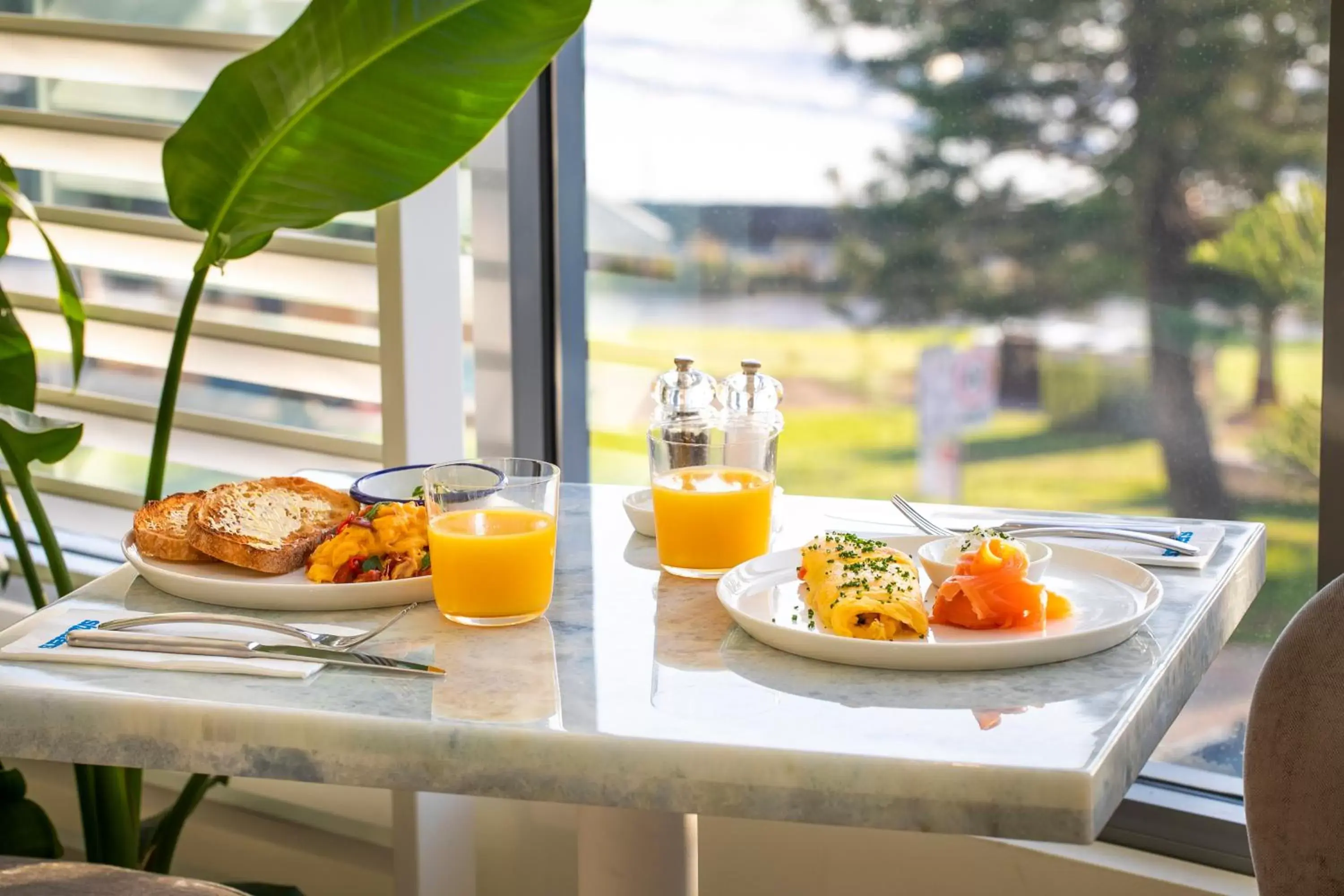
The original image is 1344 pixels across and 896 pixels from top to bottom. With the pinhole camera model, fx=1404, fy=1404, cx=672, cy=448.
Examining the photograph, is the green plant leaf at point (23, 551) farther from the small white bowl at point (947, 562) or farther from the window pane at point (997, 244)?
the small white bowl at point (947, 562)

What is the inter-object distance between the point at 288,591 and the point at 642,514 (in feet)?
1.27

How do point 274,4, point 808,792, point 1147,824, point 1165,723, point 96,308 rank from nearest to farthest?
point 808,792, point 1165,723, point 1147,824, point 274,4, point 96,308

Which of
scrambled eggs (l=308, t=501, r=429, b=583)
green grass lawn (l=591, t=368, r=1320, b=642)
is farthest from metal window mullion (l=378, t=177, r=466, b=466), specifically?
scrambled eggs (l=308, t=501, r=429, b=583)

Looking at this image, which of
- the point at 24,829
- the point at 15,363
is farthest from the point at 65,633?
the point at 24,829

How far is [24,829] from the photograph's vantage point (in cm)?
178

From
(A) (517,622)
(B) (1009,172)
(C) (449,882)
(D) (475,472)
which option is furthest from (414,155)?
(C) (449,882)

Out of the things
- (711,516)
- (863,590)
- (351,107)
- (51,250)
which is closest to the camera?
(863,590)

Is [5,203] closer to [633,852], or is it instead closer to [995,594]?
[633,852]

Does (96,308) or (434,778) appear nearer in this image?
(434,778)

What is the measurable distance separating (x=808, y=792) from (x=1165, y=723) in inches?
11.6

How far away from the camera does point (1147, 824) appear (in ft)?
6.12

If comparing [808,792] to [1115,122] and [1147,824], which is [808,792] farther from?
[1115,122]

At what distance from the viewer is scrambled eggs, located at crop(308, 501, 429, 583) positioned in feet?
3.92

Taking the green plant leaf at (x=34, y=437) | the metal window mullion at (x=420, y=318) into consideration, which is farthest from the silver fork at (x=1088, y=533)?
the metal window mullion at (x=420, y=318)
